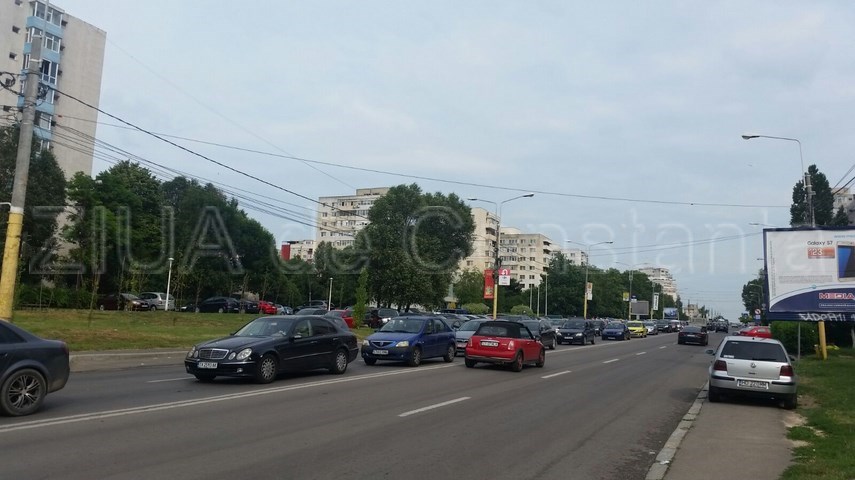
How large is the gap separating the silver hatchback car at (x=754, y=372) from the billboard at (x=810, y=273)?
10780 millimetres

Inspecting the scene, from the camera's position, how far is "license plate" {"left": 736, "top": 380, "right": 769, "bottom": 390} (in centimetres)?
1350

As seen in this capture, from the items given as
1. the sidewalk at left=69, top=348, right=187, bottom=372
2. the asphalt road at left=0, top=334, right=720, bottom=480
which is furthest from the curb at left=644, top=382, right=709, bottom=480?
the sidewalk at left=69, top=348, right=187, bottom=372

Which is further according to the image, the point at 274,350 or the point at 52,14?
the point at 52,14

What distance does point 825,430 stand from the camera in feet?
34.5

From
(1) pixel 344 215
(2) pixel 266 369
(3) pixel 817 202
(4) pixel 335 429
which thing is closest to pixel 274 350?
(2) pixel 266 369

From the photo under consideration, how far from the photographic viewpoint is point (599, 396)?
14.8 metres

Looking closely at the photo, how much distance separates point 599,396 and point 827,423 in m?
4.75

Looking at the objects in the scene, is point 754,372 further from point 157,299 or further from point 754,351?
point 157,299

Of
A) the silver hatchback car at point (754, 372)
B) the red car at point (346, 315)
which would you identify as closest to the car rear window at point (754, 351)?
the silver hatchback car at point (754, 372)

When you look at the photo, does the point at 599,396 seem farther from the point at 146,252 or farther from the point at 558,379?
the point at 146,252

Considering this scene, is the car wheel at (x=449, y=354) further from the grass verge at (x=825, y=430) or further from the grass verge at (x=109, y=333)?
the grass verge at (x=825, y=430)

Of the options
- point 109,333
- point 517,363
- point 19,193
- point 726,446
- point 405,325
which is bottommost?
point 726,446

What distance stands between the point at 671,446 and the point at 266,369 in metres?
8.56

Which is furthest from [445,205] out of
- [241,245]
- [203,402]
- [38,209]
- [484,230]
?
[203,402]
